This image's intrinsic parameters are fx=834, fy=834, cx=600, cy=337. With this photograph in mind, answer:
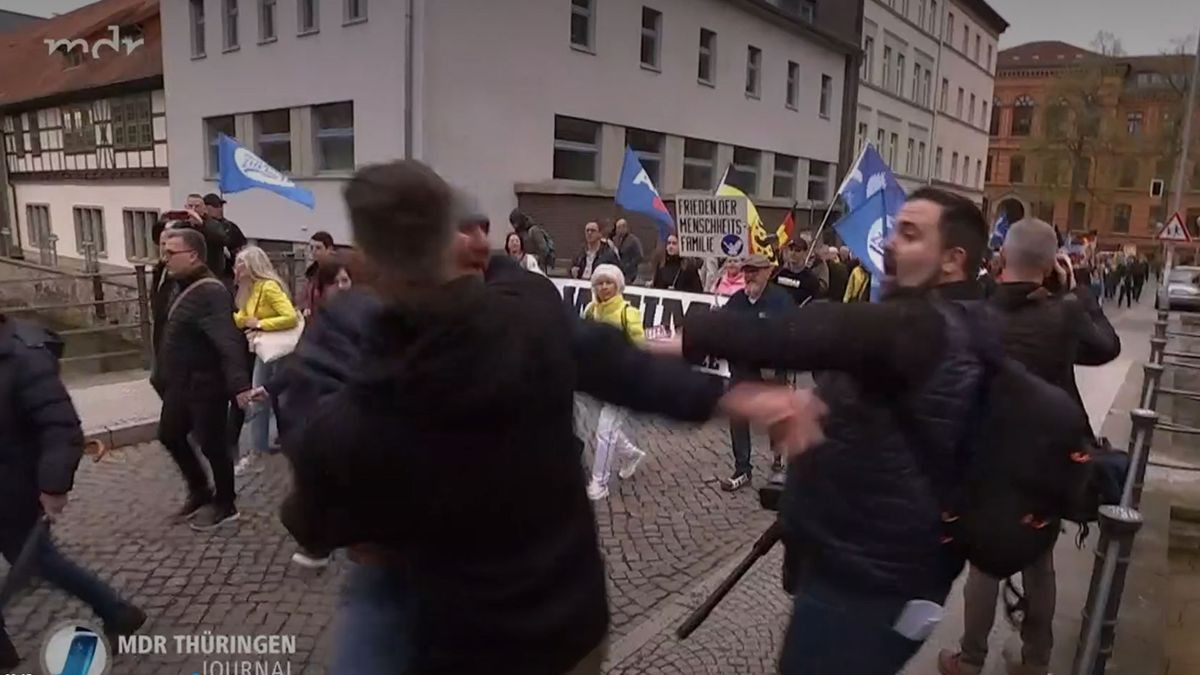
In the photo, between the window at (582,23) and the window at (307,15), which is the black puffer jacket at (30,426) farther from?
the window at (582,23)

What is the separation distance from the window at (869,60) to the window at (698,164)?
483 inches

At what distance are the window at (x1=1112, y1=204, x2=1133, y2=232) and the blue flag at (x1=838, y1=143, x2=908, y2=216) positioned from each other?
68.2 metres

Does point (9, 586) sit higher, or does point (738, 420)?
point (738, 420)

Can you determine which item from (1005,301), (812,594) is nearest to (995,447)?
(812,594)

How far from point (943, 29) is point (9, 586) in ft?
148

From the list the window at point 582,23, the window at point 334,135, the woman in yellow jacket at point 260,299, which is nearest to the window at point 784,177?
the window at point 582,23

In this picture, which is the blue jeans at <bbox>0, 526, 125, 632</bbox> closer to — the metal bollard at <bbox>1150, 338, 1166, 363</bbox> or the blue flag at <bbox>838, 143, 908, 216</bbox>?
the blue flag at <bbox>838, 143, 908, 216</bbox>

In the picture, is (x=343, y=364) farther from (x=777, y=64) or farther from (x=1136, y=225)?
(x=1136, y=225)

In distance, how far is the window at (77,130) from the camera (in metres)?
28.4

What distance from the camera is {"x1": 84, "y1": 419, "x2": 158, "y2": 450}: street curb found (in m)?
6.75

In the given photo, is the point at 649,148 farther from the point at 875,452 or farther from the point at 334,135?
the point at 875,452

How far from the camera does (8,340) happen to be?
10.3ft

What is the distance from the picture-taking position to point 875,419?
184 cm

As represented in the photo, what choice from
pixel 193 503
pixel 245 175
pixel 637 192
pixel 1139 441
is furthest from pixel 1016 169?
pixel 193 503
